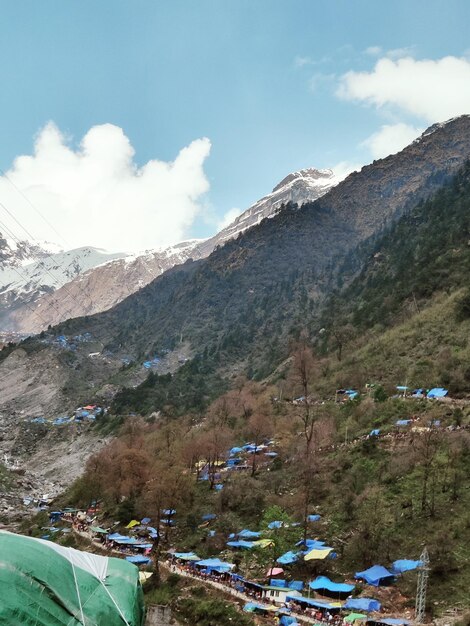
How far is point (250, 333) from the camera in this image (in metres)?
136

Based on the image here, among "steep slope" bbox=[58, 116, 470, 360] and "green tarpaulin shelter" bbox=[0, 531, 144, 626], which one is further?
"steep slope" bbox=[58, 116, 470, 360]

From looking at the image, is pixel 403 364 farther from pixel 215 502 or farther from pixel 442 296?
pixel 215 502

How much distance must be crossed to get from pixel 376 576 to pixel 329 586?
2487 millimetres

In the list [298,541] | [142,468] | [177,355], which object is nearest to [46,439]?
[177,355]

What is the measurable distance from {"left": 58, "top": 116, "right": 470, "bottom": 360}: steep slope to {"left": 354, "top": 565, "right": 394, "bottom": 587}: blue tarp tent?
116732 millimetres

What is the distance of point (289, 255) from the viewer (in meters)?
178

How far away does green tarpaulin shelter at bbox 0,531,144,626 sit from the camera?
1070 cm

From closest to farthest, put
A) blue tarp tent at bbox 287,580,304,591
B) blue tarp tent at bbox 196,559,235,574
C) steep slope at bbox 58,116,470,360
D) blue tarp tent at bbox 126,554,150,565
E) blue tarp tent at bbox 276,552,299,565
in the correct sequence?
1. blue tarp tent at bbox 287,580,304,591
2. blue tarp tent at bbox 276,552,299,565
3. blue tarp tent at bbox 196,559,235,574
4. blue tarp tent at bbox 126,554,150,565
5. steep slope at bbox 58,116,470,360

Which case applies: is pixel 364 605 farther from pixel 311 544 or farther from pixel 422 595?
pixel 311 544

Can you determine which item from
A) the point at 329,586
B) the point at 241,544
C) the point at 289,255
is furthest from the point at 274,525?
the point at 289,255

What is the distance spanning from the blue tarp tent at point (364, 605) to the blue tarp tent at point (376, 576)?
1527mm

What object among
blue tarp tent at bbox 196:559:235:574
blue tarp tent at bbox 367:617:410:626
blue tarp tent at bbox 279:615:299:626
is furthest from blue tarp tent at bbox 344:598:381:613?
blue tarp tent at bbox 196:559:235:574

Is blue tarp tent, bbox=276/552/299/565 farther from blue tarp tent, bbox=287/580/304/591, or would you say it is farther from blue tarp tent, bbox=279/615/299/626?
blue tarp tent, bbox=279/615/299/626

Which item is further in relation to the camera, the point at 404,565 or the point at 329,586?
the point at 329,586
